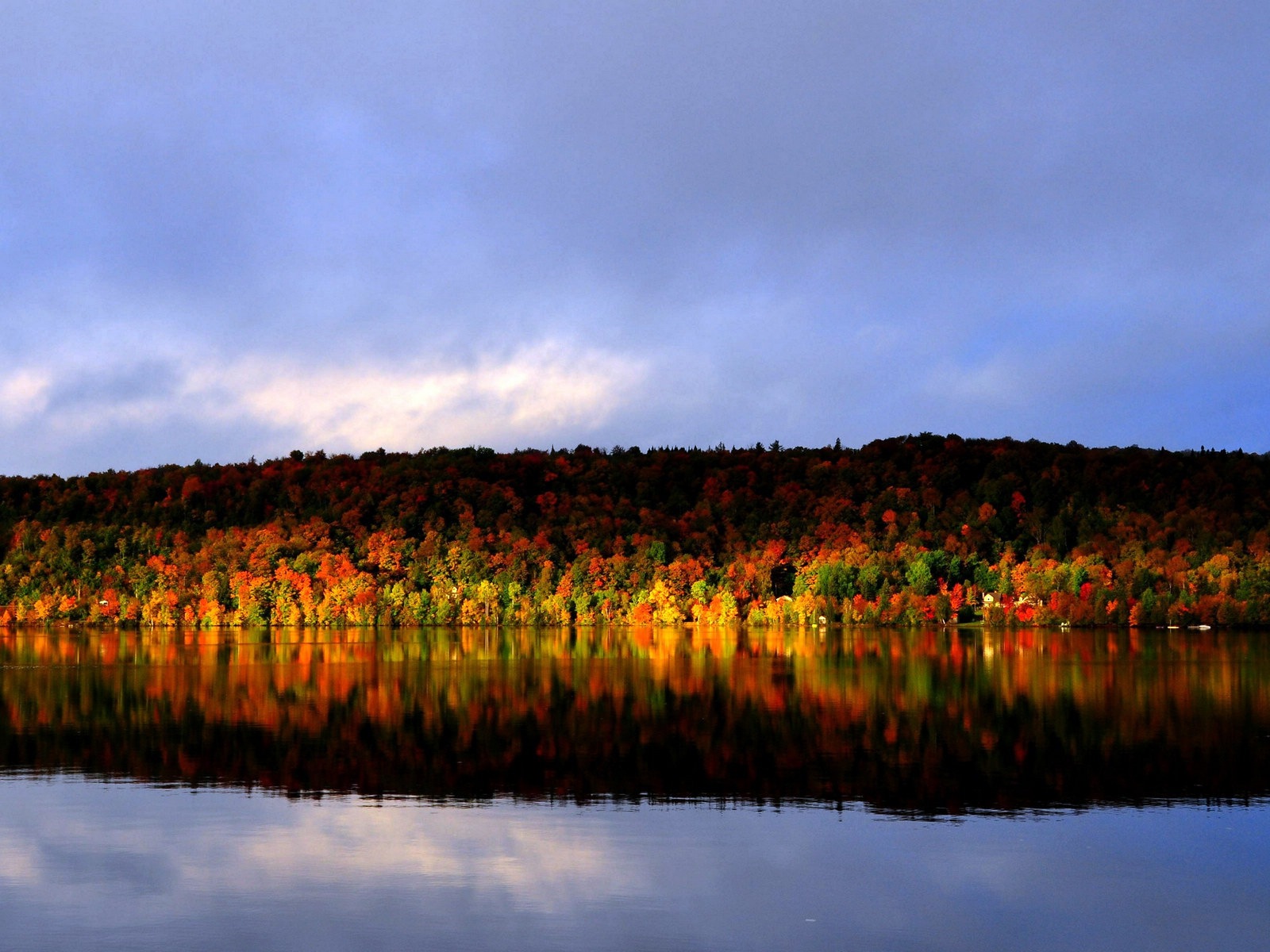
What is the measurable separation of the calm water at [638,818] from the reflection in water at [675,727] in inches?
9.4

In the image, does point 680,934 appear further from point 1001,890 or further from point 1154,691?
point 1154,691

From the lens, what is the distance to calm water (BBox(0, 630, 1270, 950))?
23594 millimetres

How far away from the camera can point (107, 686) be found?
7331 centimetres

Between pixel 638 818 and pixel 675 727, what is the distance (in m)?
18.3

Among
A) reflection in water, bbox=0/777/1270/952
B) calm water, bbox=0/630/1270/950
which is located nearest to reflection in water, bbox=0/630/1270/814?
calm water, bbox=0/630/1270/950

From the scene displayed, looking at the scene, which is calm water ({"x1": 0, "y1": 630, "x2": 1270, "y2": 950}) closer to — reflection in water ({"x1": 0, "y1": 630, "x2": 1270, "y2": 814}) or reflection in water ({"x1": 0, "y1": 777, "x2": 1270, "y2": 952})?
reflection in water ({"x1": 0, "y1": 777, "x2": 1270, "y2": 952})

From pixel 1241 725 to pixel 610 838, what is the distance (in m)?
29.6

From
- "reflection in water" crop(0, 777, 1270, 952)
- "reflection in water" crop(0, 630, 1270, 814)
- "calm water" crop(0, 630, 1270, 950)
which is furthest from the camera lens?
"reflection in water" crop(0, 630, 1270, 814)

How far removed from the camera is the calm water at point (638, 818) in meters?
23.6

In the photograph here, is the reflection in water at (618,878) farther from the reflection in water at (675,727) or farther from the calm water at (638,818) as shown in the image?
the reflection in water at (675,727)

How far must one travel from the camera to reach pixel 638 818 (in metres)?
32.3

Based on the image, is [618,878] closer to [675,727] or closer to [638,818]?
[638,818]

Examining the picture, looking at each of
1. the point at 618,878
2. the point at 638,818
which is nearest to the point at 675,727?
the point at 638,818

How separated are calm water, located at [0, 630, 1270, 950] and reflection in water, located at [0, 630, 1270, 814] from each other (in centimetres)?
24
